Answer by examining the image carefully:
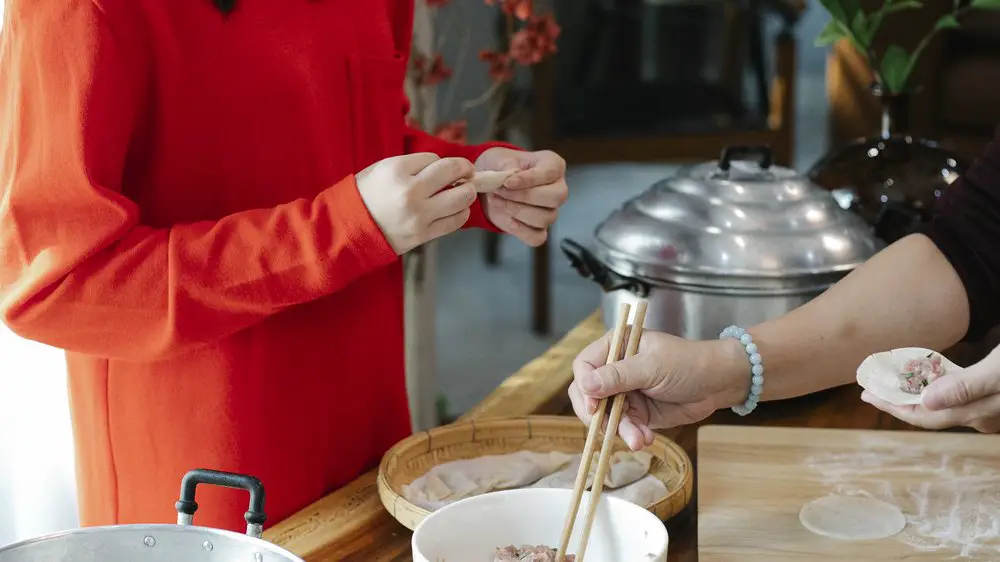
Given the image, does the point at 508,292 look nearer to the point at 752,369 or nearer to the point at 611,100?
the point at 611,100

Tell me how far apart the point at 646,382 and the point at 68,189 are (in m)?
0.57

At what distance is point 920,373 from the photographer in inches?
42.3

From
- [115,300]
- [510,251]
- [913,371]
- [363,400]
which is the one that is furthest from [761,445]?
[510,251]

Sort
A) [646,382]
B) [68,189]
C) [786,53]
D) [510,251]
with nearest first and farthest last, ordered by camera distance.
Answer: [68,189] → [646,382] → [786,53] → [510,251]

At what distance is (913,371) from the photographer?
1.08 metres

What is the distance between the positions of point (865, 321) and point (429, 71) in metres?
1.32

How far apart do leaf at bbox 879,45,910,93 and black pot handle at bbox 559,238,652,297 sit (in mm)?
612

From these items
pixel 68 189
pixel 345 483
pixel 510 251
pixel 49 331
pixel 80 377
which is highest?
pixel 68 189

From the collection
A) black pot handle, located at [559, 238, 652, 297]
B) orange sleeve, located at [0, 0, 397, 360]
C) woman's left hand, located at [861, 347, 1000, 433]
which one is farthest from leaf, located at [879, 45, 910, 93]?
orange sleeve, located at [0, 0, 397, 360]

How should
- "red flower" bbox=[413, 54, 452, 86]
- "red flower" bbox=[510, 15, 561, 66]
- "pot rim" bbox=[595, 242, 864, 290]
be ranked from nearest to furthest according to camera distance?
"pot rim" bbox=[595, 242, 864, 290], "red flower" bbox=[510, 15, 561, 66], "red flower" bbox=[413, 54, 452, 86]

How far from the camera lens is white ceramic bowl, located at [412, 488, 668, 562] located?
917mm

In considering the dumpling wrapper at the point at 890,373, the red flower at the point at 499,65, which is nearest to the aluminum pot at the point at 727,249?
the dumpling wrapper at the point at 890,373

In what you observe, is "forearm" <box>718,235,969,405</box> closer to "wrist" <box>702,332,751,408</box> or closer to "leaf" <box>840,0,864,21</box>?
"wrist" <box>702,332,751,408</box>

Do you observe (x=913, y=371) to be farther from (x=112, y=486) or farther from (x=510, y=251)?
(x=510, y=251)
